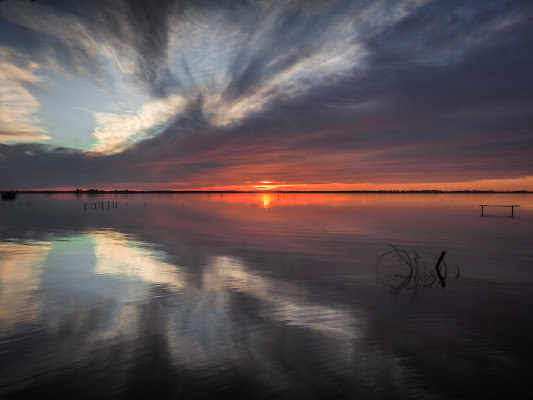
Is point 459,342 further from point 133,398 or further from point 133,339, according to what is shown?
point 133,339

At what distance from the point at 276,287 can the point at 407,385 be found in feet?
35.5

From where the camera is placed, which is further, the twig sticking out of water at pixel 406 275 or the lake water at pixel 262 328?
the twig sticking out of water at pixel 406 275

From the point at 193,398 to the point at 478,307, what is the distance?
48.4ft

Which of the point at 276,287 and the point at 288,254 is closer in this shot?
the point at 276,287

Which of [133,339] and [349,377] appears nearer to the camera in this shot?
[349,377]

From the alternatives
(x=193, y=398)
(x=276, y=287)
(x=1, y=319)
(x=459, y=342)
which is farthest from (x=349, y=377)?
(x=1, y=319)

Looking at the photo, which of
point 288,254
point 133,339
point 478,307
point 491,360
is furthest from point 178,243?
point 491,360

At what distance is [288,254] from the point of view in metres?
30.8

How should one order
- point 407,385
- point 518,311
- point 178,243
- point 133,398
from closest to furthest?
point 133,398
point 407,385
point 518,311
point 178,243

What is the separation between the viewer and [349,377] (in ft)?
31.8

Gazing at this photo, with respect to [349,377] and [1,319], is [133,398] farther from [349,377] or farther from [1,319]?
[1,319]

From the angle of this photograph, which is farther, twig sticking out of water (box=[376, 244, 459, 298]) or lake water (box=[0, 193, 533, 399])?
twig sticking out of water (box=[376, 244, 459, 298])

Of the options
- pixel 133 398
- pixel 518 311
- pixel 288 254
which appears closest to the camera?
pixel 133 398

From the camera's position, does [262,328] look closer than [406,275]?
Yes
